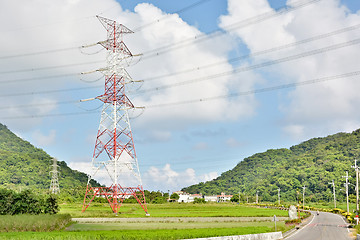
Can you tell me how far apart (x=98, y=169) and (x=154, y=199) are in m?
108

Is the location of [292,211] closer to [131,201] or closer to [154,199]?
[131,201]

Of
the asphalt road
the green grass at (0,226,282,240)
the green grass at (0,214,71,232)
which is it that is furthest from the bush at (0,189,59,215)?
the asphalt road

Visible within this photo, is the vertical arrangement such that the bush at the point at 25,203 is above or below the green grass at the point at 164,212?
above

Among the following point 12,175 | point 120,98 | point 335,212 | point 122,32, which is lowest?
point 335,212

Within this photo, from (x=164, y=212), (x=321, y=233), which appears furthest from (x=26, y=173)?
(x=321, y=233)

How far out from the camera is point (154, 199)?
184 meters

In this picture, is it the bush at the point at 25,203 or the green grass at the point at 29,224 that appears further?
the bush at the point at 25,203

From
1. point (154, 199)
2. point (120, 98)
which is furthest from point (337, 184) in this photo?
point (120, 98)

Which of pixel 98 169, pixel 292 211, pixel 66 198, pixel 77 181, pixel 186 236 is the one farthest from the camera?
pixel 77 181

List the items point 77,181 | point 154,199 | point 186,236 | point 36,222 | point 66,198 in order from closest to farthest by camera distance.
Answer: point 186,236
point 36,222
point 66,198
point 154,199
point 77,181

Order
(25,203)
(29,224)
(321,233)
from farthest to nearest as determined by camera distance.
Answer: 1. (25,203)
2. (29,224)
3. (321,233)

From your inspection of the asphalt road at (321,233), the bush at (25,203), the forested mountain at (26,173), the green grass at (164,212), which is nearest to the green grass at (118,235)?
the asphalt road at (321,233)

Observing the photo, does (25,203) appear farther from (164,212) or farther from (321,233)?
(321,233)

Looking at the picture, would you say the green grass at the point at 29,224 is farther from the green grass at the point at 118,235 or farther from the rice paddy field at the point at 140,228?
the green grass at the point at 118,235
